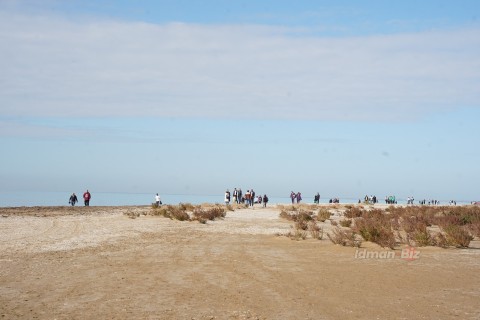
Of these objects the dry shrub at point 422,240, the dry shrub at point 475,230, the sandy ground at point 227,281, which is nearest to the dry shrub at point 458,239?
the dry shrub at point 422,240

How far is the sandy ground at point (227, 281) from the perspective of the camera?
30.7 ft

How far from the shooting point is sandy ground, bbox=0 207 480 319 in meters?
9.35

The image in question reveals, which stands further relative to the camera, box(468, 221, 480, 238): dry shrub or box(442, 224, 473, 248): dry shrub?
box(468, 221, 480, 238): dry shrub

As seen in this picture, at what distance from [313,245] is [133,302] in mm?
10455

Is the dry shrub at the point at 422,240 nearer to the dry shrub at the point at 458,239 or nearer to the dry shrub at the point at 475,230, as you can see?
the dry shrub at the point at 458,239

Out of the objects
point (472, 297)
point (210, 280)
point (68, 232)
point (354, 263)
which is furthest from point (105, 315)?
point (68, 232)

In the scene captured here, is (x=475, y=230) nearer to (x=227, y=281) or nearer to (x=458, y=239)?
(x=458, y=239)

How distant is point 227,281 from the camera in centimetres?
1208

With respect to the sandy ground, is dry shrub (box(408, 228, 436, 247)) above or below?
above

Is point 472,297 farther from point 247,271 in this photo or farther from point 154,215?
point 154,215

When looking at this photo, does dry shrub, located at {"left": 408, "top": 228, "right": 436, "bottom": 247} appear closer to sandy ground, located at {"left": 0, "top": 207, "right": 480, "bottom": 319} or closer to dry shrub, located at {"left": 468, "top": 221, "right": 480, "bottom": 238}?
sandy ground, located at {"left": 0, "top": 207, "right": 480, "bottom": 319}

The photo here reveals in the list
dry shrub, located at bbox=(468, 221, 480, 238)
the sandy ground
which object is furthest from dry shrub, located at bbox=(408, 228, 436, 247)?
dry shrub, located at bbox=(468, 221, 480, 238)

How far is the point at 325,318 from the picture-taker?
8898mm

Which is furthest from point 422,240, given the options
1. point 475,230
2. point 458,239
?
point 475,230
